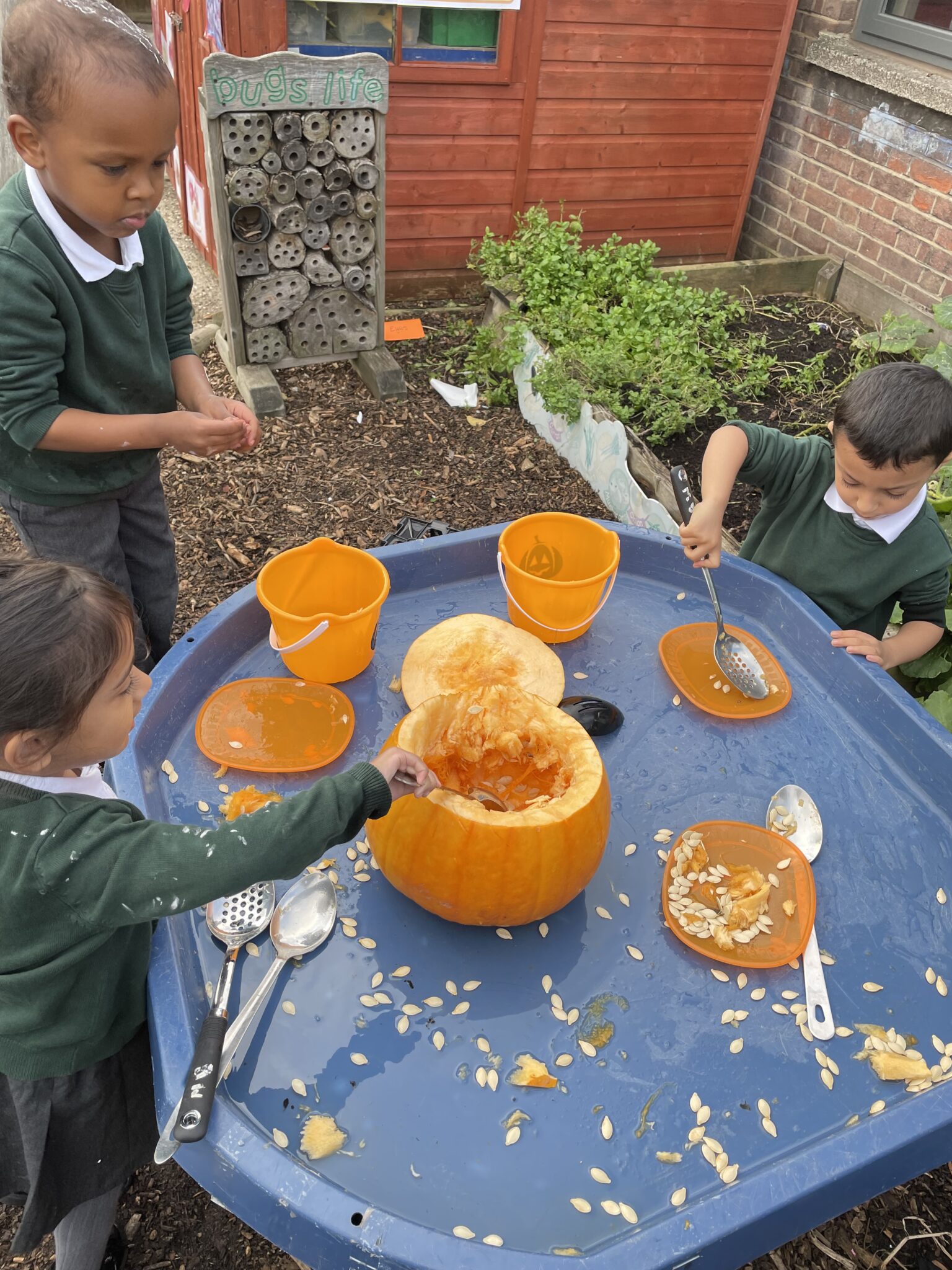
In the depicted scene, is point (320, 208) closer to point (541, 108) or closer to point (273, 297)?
point (273, 297)

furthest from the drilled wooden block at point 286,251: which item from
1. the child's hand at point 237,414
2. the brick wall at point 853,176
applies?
the brick wall at point 853,176

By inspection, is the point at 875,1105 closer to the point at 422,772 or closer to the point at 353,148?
the point at 422,772

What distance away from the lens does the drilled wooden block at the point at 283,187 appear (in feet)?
12.2

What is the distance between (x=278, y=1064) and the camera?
4.39ft

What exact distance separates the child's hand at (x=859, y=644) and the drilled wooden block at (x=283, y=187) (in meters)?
2.97

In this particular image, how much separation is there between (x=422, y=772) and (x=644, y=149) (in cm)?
491

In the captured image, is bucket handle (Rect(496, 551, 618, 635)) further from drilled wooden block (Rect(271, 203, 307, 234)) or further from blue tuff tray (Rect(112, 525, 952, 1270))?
drilled wooden block (Rect(271, 203, 307, 234))

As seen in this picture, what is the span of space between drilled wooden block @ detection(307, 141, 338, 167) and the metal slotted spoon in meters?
3.26

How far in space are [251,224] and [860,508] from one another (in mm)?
2860

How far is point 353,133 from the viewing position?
12.2ft

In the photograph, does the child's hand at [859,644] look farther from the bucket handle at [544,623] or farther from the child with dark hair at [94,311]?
the child with dark hair at [94,311]

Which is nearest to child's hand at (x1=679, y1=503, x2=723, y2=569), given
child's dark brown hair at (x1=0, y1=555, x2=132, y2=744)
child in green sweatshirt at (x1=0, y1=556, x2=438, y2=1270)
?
child in green sweatshirt at (x1=0, y1=556, x2=438, y2=1270)

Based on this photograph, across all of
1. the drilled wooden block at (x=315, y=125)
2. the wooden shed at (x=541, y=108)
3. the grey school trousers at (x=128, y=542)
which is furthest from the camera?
the wooden shed at (x=541, y=108)

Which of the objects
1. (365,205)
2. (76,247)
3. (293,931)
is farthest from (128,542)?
(365,205)
